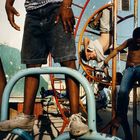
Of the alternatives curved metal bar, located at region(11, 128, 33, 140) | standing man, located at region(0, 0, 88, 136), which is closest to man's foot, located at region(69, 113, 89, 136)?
standing man, located at region(0, 0, 88, 136)

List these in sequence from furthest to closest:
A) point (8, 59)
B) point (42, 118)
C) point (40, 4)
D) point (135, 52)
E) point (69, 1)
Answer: point (8, 59), point (42, 118), point (135, 52), point (40, 4), point (69, 1)

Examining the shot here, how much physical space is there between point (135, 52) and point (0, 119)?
93.9 inches

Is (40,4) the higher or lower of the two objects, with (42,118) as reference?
higher

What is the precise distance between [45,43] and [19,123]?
2.30 ft

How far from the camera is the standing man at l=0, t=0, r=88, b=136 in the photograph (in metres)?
2.46

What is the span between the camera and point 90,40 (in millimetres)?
4434

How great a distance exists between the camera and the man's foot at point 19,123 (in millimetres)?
2334

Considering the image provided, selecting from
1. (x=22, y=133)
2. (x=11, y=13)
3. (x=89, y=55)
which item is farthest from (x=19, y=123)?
(x=89, y=55)

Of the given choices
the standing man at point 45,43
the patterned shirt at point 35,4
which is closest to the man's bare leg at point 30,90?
the standing man at point 45,43

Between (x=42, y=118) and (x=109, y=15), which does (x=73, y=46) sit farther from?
(x=42, y=118)

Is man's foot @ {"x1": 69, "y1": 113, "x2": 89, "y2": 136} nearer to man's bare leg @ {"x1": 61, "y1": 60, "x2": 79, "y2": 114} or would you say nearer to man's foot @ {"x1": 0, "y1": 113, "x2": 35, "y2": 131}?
man's bare leg @ {"x1": 61, "y1": 60, "x2": 79, "y2": 114}

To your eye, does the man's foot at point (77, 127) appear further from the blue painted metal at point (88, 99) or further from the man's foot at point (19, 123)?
the man's foot at point (19, 123)

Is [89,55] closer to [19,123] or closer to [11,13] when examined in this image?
[11,13]

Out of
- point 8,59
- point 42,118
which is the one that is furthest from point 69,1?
point 8,59
